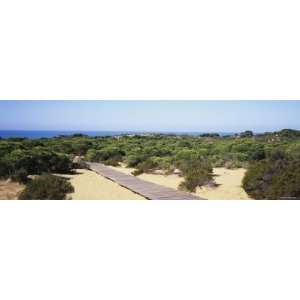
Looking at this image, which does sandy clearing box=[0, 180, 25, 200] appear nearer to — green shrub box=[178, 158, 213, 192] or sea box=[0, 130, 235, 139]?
sea box=[0, 130, 235, 139]

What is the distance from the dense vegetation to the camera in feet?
25.3

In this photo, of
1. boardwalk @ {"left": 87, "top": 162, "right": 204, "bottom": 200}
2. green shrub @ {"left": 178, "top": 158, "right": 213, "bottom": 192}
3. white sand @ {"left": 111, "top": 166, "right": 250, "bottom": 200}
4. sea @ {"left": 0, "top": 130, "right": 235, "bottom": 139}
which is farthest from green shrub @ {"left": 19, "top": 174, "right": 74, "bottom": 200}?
green shrub @ {"left": 178, "top": 158, "right": 213, "bottom": 192}

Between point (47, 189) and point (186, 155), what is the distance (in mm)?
2666

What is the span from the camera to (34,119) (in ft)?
26.2

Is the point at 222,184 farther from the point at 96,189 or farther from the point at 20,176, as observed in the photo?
the point at 20,176

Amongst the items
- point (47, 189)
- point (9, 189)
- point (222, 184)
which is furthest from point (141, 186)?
point (9, 189)

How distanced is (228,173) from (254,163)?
54cm

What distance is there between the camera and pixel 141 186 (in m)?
8.05
